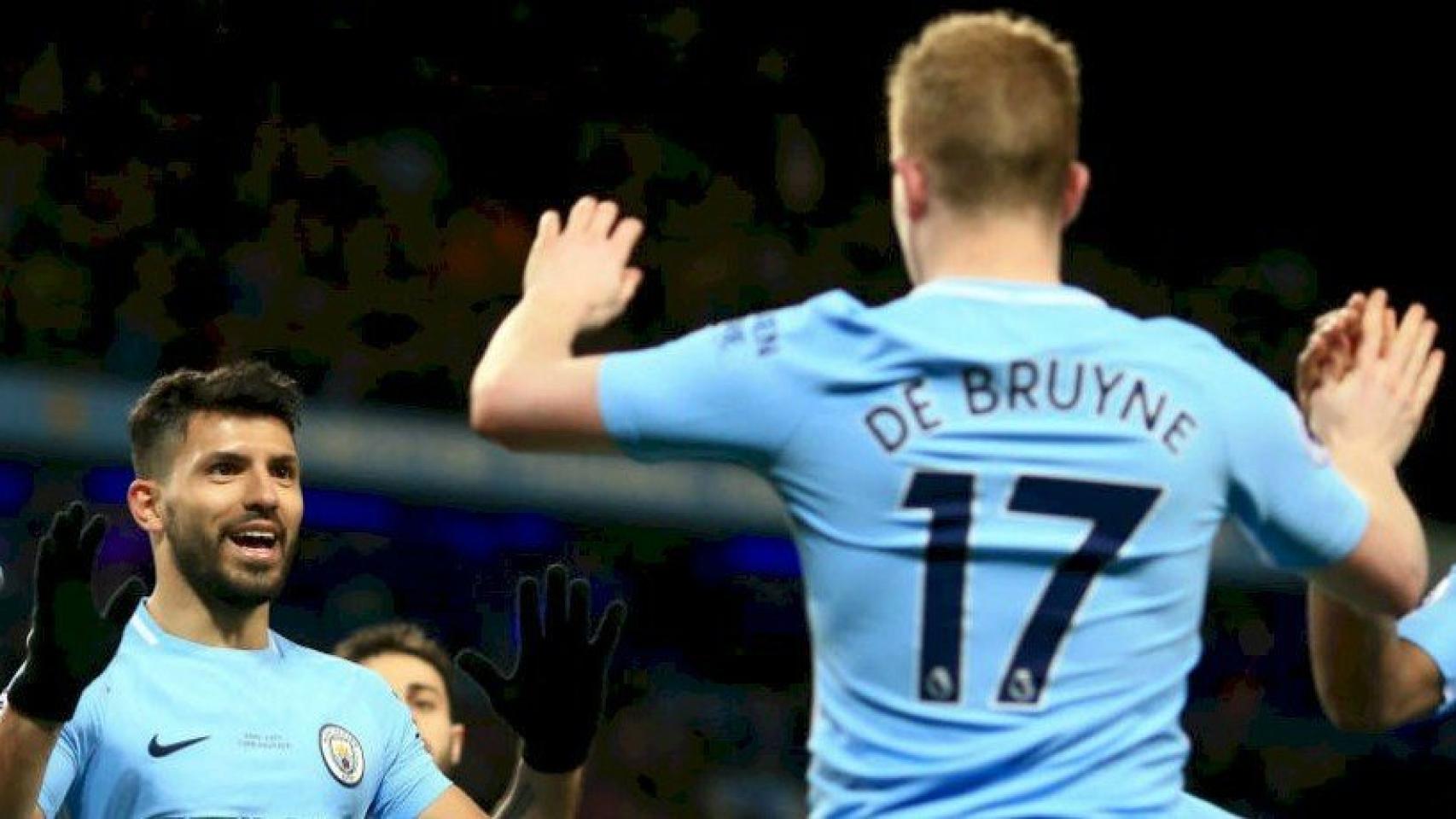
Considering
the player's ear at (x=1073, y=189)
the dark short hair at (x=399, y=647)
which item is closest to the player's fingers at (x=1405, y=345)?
the player's ear at (x=1073, y=189)

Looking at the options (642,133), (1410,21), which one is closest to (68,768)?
(642,133)

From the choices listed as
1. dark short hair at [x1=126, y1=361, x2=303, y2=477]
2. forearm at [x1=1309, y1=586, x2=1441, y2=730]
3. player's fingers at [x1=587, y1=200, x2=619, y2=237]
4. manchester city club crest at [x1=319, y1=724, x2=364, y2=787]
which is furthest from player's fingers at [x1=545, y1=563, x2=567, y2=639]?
forearm at [x1=1309, y1=586, x2=1441, y2=730]

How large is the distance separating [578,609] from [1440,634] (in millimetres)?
1472

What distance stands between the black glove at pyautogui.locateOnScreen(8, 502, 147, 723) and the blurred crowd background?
211 inches

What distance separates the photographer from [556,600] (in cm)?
397

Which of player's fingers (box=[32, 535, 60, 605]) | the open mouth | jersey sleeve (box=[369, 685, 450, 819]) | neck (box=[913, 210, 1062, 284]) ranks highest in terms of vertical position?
neck (box=[913, 210, 1062, 284])

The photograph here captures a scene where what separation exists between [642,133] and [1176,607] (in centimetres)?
931

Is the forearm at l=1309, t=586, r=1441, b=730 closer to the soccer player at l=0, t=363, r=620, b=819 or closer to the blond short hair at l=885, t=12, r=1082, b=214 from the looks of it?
the blond short hair at l=885, t=12, r=1082, b=214

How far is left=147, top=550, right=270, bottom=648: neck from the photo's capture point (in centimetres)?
457

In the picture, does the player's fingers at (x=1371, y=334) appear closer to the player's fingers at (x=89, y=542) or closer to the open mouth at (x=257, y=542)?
the player's fingers at (x=89, y=542)

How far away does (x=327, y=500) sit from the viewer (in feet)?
31.7

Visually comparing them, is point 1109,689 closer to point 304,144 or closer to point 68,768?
point 68,768

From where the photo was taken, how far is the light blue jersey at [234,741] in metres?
4.23

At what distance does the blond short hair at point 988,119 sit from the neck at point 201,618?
249 centimetres
